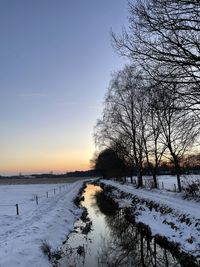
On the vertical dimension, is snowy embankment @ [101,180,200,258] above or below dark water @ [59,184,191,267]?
above

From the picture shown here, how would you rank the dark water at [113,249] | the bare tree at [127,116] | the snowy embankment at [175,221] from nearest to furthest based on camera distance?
1. the dark water at [113,249]
2. the snowy embankment at [175,221]
3. the bare tree at [127,116]

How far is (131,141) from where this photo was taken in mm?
51781

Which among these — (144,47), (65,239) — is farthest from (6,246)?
(144,47)

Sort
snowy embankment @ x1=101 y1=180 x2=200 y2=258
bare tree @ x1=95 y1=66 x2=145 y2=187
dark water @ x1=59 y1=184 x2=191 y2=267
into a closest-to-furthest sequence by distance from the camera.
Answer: dark water @ x1=59 y1=184 x2=191 y2=267, snowy embankment @ x1=101 y1=180 x2=200 y2=258, bare tree @ x1=95 y1=66 x2=145 y2=187

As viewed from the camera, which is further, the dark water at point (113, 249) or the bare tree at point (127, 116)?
the bare tree at point (127, 116)

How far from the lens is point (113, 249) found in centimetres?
1759

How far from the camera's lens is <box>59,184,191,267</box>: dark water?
1495cm

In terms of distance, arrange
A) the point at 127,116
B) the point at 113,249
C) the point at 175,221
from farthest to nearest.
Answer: the point at 127,116
the point at 175,221
the point at 113,249

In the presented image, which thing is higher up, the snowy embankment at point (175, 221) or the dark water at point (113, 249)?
the snowy embankment at point (175, 221)

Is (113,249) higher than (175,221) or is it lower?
lower

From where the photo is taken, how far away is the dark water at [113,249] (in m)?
15.0

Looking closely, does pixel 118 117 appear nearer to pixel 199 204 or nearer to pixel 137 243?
pixel 199 204

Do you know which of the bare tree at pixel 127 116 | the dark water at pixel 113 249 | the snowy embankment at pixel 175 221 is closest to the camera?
the dark water at pixel 113 249

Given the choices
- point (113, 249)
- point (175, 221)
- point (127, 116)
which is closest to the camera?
point (113, 249)
